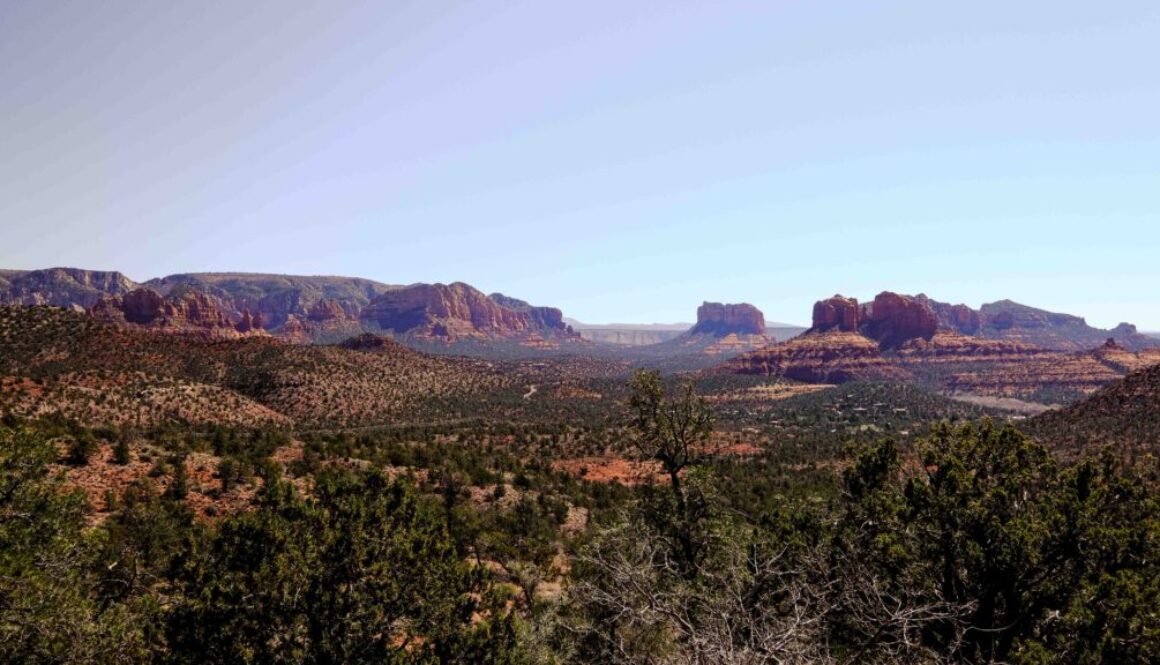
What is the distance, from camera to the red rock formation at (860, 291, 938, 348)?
18812cm

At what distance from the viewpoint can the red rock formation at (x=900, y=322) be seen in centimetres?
18812

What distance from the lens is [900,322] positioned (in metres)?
190

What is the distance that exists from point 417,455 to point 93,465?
16.5 meters

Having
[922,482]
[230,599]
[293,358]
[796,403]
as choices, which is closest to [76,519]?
[230,599]

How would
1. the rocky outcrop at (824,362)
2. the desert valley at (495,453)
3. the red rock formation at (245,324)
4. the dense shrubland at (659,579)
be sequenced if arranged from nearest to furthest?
the dense shrubland at (659,579) < the desert valley at (495,453) < the rocky outcrop at (824,362) < the red rock formation at (245,324)

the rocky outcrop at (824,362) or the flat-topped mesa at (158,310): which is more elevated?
the flat-topped mesa at (158,310)

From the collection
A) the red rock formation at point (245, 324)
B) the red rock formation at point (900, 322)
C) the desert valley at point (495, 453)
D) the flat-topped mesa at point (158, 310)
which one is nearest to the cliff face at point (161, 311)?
the flat-topped mesa at point (158, 310)

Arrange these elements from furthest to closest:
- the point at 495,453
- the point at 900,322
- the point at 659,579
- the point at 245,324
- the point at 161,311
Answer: the point at 900,322, the point at 245,324, the point at 161,311, the point at 495,453, the point at 659,579

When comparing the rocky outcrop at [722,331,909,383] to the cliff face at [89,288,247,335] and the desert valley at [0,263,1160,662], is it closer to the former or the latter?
the desert valley at [0,263,1160,662]

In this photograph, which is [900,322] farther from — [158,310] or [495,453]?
[158,310]

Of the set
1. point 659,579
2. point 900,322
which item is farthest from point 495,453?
point 900,322

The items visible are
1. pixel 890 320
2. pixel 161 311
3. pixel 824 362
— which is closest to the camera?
pixel 161 311

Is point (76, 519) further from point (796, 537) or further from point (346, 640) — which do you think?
point (796, 537)

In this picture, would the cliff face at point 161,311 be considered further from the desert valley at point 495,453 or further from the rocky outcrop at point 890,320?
the rocky outcrop at point 890,320
